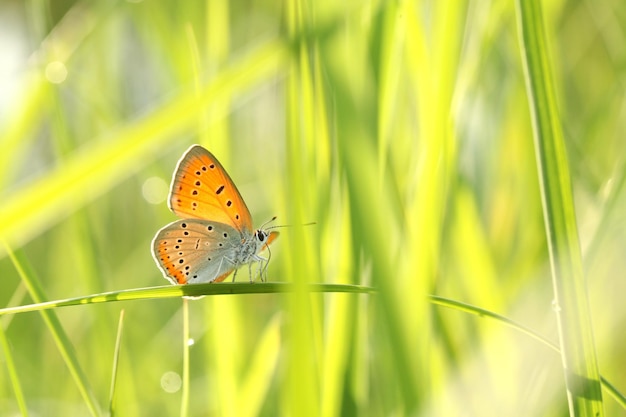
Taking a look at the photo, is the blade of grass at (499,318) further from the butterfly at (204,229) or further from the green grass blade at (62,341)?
the butterfly at (204,229)

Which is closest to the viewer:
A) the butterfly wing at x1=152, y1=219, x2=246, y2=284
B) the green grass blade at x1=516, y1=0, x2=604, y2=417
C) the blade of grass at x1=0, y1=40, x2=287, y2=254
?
the green grass blade at x1=516, y1=0, x2=604, y2=417

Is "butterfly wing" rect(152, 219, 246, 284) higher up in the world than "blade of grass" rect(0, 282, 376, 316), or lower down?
higher up

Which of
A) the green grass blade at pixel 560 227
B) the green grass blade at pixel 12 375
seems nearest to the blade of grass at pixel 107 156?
the green grass blade at pixel 12 375

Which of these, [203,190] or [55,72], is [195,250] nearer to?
[203,190]

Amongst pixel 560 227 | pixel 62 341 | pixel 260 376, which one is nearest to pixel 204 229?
pixel 260 376

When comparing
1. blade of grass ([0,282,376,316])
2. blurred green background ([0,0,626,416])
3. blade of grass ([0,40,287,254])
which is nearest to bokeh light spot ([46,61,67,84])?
blurred green background ([0,0,626,416])

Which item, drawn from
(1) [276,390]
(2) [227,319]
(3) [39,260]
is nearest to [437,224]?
(2) [227,319]

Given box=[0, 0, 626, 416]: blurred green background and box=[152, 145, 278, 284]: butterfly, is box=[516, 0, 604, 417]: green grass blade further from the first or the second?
box=[152, 145, 278, 284]: butterfly

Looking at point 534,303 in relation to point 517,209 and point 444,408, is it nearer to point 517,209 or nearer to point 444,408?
point 444,408
